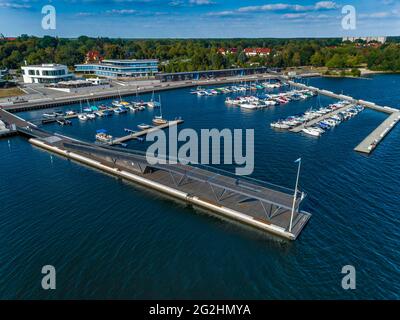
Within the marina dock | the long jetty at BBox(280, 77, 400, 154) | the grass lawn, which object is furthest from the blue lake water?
the grass lawn

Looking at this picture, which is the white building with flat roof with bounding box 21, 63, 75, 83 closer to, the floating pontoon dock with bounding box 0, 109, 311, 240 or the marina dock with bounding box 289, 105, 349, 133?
the floating pontoon dock with bounding box 0, 109, 311, 240

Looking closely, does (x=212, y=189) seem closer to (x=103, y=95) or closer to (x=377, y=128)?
(x=377, y=128)

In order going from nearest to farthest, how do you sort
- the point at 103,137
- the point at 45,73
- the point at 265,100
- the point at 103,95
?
the point at 103,137
the point at 265,100
the point at 103,95
the point at 45,73

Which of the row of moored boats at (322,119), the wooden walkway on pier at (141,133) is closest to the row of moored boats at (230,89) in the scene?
the row of moored boats at (322,119)

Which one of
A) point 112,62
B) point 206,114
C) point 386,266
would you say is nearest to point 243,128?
point 206,114

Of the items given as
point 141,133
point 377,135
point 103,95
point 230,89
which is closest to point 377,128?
point 377,135

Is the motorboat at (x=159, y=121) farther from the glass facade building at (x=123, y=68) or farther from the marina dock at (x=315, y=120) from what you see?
the glass facade building at (x=123, y=68)
